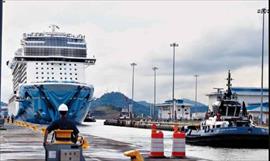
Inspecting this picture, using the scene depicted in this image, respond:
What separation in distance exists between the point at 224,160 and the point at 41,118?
59114 mm

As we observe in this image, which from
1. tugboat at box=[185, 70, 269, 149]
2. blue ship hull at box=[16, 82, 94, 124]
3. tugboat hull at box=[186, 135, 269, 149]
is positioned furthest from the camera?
blue ship hull at box=[16, 82, 94, 124]

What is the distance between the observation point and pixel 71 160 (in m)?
11.1

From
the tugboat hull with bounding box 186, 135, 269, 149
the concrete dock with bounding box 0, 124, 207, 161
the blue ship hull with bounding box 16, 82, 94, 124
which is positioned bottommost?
the tugboat hull with bounding box 186, 135, 269, 149

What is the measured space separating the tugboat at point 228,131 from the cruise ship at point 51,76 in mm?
38711

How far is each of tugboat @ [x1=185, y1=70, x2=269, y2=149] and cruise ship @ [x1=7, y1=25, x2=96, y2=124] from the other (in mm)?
38711

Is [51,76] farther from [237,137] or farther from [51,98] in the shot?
[237,137]

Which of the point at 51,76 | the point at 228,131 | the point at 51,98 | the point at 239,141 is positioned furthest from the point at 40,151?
→ the point at 51,76

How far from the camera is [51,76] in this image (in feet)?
302

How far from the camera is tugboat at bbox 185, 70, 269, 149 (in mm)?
43250

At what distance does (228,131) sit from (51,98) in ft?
154

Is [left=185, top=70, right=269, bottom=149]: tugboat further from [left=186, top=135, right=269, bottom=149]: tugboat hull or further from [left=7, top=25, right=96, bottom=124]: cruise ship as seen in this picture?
[left=7, top=25, right=96, bottom=124]: cruise ship

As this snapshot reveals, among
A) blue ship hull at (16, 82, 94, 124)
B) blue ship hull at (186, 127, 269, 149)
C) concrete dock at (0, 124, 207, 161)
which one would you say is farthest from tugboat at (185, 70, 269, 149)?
blue ship hull at (16, 82, 94, 124)

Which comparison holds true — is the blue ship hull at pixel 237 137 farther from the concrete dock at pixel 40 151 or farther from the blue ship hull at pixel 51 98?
the blue ship hull at pixel 51 98

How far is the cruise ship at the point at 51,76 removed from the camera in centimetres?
8706
